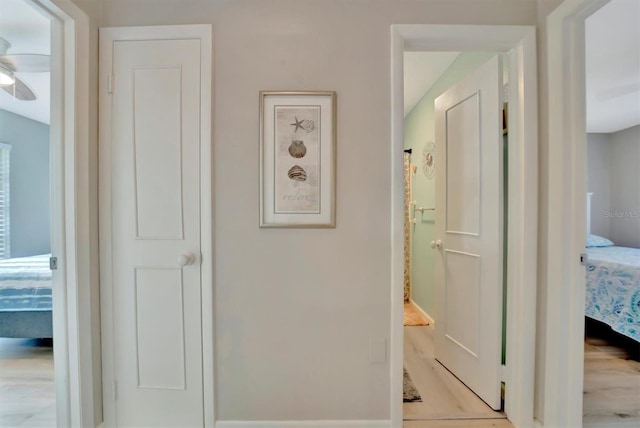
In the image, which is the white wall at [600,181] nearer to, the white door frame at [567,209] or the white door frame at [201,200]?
the white door frame at [567,209]

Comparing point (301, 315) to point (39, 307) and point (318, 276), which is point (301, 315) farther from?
point (39, 307)

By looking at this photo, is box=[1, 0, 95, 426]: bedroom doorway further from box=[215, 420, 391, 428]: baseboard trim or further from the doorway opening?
the doorway opening

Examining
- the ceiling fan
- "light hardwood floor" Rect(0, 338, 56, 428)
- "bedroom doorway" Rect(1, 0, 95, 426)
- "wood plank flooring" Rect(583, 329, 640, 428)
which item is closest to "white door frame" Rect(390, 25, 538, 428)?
"wood plank flooring" Rect(583, 329, 640, 428)

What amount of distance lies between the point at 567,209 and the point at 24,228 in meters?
5.54

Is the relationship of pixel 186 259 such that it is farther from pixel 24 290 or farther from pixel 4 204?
pixel 4 204

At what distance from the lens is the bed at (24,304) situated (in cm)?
220

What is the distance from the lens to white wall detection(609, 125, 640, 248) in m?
3.57

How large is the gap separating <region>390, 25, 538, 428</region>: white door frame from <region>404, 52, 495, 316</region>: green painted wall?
3.44ft

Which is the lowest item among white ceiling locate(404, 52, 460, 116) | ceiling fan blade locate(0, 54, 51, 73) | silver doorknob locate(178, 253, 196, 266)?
silver doorknob locate(178, 253, 196, 266)

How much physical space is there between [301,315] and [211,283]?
0.50 m

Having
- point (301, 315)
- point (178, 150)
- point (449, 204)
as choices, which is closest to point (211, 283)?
point (301, 315)

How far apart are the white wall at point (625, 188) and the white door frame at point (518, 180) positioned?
12.1 ft

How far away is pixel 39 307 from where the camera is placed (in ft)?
7.26

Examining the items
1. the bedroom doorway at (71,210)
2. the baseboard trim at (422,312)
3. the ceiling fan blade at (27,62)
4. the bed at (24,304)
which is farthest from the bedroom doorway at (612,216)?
the bed at (24,304)
